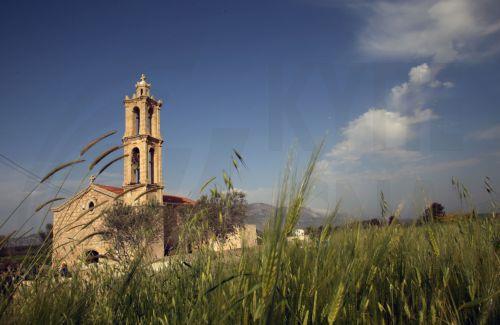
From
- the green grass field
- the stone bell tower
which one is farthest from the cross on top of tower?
the green grass field

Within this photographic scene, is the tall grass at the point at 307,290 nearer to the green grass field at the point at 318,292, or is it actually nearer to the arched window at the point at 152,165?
the green grass field at the point at 318,292

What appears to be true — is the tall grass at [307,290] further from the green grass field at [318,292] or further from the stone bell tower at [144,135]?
the stone bell tower at [144,135]

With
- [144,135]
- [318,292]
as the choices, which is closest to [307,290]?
[318,292]

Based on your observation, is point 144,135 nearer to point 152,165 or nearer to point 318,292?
point 152,165

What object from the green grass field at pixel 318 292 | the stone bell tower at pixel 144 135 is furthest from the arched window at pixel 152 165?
the green grass field at pixel 318 292

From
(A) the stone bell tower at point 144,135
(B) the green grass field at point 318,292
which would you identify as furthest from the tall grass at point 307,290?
(A) the stone bell tower at point 144,135

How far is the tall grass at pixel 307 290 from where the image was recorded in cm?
123

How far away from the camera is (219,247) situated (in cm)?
256

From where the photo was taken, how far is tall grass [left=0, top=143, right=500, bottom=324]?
48.3 inches

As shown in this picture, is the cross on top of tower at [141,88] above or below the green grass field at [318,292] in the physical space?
above

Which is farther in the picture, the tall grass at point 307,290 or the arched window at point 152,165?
the arched window at point 152,165

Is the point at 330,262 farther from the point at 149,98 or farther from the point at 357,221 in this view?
the point at 149,98

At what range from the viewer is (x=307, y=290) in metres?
1.72

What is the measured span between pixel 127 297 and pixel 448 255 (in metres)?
2.23
